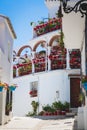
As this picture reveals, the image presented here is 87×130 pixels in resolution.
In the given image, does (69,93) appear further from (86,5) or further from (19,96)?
(86,5)

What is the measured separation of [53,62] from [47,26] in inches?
172

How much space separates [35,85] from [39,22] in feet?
21.6

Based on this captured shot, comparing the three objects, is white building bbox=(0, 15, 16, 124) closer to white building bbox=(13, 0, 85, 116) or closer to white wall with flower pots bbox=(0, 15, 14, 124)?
white wall with flower pots bbox=(0, 15, 14, 124)

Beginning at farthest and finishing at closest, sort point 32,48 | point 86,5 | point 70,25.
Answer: point 32,48 < point 70,25 < point 86,5

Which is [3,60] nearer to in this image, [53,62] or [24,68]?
[53,62]

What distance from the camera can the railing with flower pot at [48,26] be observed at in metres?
28.6

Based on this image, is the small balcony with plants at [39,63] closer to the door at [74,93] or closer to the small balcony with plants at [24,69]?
the small balcony with plants at [24,69]

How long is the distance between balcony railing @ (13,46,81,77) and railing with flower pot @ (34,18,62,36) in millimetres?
2136

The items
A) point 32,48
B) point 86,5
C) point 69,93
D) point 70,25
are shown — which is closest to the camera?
point 86,5

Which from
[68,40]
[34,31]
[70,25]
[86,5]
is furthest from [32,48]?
[86,5]

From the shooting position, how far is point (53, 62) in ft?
86.8

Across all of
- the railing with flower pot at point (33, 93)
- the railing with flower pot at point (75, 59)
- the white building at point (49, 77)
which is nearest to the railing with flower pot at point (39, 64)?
the white building at point (49, 77)

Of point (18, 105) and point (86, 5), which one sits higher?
point (86, 5)

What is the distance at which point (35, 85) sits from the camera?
2731cm
